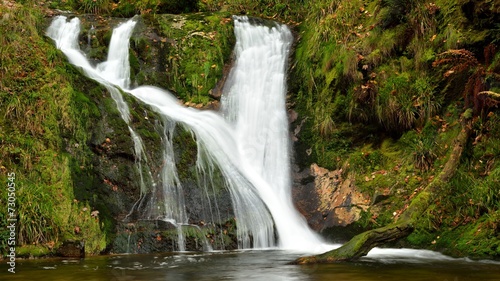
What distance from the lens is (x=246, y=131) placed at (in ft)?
38.7

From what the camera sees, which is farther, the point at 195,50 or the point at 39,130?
the point at 195,50

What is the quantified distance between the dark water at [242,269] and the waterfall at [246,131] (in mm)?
A: 1738

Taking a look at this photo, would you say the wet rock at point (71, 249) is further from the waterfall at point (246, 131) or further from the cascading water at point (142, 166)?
the waterfall at point (246, 131)

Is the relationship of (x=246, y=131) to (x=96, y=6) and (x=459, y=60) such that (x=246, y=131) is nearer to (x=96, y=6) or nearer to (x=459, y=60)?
(x=459, y=60)

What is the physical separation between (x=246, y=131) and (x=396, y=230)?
5442mm

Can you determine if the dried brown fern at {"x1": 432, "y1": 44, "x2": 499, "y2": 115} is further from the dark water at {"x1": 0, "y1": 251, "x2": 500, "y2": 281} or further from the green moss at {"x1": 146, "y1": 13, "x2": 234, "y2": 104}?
the green moss at {"x1": 146, "y1": 13, "x2": 234, "y2": 104}

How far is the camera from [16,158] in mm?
8219

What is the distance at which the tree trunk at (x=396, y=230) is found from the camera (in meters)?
6.73

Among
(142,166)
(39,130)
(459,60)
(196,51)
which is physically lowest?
(142,166)

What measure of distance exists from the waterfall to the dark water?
1738 millimetres

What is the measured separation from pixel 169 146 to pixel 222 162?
112cm

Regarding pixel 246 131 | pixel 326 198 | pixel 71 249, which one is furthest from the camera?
pixel 246 131

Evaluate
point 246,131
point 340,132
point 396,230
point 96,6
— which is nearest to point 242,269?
point 396,230

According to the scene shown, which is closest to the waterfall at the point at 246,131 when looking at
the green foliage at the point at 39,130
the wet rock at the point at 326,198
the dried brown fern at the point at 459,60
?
the wet rock at the point at 326,198
